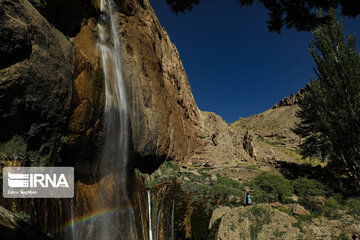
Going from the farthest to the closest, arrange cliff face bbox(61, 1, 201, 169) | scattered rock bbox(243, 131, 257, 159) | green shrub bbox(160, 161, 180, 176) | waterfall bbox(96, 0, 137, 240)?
scattered rock bbox(243, 131, 257, 159) < green shrub bbox(160, 161, 180, 176) < waterfall bbox(96, 0, 137, 240) < cliff face bbox(61, 1, 201, 169)

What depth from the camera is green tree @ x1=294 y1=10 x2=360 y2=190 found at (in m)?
18.6

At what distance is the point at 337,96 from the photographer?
64.6 ft

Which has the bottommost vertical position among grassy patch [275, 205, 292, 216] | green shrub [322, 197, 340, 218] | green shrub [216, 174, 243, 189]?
green shrub [322, 197, 340, 218]

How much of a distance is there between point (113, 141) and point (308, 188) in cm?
1829

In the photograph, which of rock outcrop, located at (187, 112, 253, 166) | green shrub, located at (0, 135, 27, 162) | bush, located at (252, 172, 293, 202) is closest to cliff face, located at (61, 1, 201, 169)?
rock outcrop, located at (187, 112, 253, 166)

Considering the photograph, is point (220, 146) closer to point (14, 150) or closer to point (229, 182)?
point (229, 182)

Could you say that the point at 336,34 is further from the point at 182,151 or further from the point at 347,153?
the point at 182,151

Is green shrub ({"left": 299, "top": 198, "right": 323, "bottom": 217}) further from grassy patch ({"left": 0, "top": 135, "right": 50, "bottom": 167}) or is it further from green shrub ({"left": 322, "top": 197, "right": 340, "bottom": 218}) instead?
grassy patch ({"left": 0, "top": 135, "right": 50, "bottom": 167})

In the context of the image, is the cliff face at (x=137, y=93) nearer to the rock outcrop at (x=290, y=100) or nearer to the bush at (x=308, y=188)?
the bush at (x=308, y=188)

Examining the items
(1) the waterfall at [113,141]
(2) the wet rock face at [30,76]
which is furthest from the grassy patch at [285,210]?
(2) the wet rock face at [30,76]

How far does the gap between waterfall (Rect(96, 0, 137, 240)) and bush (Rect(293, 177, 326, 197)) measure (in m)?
16.1

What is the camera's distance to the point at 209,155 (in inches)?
1233

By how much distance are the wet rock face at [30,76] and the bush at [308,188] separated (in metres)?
20.8

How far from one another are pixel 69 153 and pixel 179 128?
1771cm
